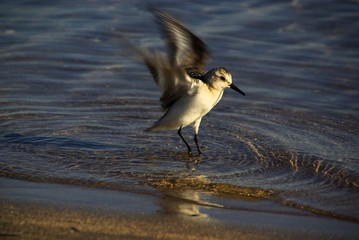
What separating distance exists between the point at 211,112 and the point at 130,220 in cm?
312

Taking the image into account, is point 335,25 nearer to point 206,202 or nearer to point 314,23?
point 314,23

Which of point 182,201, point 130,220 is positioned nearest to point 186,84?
point 182,201

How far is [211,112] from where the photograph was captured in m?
7.36

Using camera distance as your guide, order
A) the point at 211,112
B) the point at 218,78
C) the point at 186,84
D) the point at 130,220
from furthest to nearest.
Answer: the point at 211,112, the point at 218,78, the point at 186,84, the point at 130,220

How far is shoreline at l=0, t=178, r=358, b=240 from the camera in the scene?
4.13 metres

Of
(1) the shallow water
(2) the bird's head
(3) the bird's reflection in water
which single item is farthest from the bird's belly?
(3) the bird's reflection in water

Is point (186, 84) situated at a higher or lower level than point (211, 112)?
higher

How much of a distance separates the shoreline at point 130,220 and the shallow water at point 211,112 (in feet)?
0.78

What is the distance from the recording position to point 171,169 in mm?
5785

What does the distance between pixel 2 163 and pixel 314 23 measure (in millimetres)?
5907

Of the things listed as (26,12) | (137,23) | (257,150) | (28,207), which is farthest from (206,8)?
(28,207)

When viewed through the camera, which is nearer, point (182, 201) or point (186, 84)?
point (182, 201)

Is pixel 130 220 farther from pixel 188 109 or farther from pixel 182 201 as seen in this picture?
pixel 188 109

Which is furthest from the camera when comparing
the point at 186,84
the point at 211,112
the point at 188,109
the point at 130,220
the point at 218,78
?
the point at 211,112
